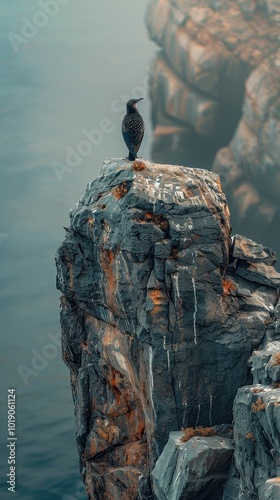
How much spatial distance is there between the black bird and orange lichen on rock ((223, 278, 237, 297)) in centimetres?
640

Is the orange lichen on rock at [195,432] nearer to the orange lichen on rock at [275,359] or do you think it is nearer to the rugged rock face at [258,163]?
the orange lichen on rock at [275,359]

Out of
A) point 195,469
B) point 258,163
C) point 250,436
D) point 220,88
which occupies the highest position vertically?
point 220,88

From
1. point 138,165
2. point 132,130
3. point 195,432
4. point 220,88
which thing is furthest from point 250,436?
point 220,88

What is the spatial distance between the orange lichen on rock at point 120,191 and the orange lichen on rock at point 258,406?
38.7 feet

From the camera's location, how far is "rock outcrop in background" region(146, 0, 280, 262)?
429 ft

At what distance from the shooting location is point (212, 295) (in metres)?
50.2

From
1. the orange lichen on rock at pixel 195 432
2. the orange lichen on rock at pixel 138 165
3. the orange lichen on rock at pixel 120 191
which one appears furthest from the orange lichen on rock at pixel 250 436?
the orange lichen on rock at pixel 138 165

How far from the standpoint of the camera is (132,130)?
53.0 m

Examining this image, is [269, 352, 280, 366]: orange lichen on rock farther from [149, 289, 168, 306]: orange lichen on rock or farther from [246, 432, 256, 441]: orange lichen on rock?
[149, 289, 168, 306]: orange lichen on rock

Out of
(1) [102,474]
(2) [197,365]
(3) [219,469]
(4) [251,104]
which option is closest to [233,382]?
(2) [197,365]

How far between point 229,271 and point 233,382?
4.70 meters

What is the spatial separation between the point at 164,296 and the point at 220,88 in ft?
297

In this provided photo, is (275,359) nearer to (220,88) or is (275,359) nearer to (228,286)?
(228,286)

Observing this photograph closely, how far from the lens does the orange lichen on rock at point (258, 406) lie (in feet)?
140
